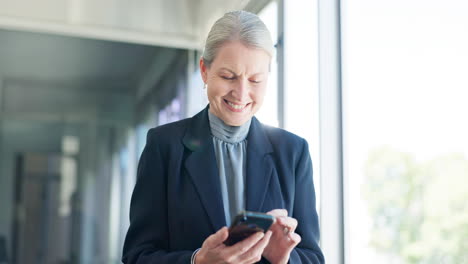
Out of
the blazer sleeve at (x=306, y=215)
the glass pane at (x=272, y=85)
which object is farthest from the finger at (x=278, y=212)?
the glass pane at (x=272, y=85)

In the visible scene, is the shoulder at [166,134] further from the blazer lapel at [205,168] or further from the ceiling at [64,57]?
the ceiling at [64,57]

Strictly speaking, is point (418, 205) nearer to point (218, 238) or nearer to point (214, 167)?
point (214, 167)

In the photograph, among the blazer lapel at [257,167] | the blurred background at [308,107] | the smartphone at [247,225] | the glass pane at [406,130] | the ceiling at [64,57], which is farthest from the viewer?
the ceiling at [64,57]

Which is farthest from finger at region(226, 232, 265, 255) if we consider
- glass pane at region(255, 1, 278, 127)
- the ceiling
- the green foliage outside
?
the ceiling

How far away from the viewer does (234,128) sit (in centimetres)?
112

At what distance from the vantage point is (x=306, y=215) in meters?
1.11

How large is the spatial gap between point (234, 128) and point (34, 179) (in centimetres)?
357

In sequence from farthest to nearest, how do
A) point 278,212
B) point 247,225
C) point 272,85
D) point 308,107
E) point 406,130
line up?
1. point 272,85
2. point 308,107
3. point 406,130
4. point 278,212
5. point 247,225

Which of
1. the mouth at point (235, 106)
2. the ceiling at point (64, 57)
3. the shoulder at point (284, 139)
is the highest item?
the ceiling at point (64, 57)

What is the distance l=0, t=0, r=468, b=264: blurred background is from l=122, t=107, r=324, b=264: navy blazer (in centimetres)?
72

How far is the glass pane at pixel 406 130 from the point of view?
1.63m

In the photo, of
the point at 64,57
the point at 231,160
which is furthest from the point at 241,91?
the point at 64,57

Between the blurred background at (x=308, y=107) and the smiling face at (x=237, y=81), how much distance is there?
808 millimetres

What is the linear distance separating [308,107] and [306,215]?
45.1 inches
